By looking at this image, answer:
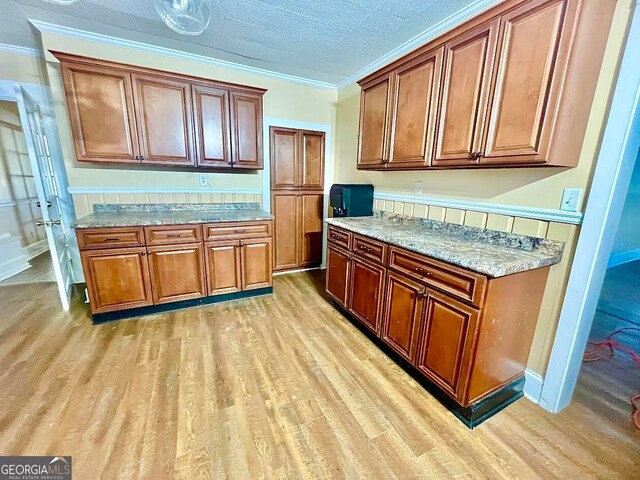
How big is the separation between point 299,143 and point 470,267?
2.86 meters

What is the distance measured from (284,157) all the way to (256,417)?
2937 millimetres

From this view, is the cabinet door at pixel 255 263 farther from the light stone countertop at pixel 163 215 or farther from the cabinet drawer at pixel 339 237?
the cabinet drawer at pixel 339 237

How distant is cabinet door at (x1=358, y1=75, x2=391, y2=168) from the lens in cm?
233

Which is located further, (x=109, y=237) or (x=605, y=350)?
(x=109, y=237)

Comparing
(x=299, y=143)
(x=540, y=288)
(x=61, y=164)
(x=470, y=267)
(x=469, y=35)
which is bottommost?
(x=540, y=288)

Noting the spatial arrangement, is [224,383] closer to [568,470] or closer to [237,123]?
[568,470]

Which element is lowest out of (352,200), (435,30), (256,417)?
(256,417)

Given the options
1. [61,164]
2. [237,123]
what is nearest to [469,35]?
[237,123]

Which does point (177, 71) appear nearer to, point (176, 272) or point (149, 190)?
point (149, 190)

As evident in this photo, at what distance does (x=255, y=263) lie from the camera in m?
2.94

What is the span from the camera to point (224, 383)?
1770 mm

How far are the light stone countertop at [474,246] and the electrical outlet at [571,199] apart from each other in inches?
8.0

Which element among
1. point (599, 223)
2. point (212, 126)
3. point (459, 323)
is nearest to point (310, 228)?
point (212, 126)

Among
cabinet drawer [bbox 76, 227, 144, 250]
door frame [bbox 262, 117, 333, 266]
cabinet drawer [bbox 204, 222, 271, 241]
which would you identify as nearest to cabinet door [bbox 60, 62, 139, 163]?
cabinet drawer [bbox 76, 227, 144, 250]
